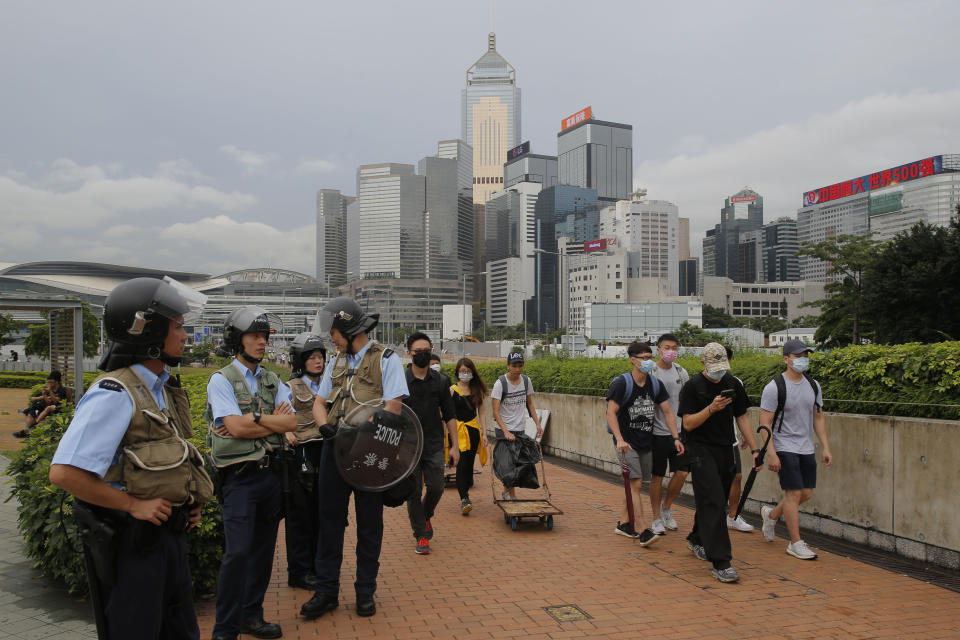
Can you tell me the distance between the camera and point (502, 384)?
823cm

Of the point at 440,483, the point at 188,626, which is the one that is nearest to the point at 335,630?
the point at 188,626

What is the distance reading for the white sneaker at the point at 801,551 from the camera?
5.89m

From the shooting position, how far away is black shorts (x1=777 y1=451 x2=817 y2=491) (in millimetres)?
6074

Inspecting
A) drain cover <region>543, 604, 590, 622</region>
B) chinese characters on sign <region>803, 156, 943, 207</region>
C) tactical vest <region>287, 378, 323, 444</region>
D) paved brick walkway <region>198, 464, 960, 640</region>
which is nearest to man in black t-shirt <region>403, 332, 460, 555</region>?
paved brick walkway <region>198, 464, 960, 640</region>

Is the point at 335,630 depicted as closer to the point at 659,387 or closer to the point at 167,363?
the point at 167,363

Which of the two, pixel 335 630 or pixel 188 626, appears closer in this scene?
pixel 188 626

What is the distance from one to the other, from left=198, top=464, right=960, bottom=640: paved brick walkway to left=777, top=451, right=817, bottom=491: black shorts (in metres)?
0.64

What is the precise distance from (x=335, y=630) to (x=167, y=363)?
92.4 inches

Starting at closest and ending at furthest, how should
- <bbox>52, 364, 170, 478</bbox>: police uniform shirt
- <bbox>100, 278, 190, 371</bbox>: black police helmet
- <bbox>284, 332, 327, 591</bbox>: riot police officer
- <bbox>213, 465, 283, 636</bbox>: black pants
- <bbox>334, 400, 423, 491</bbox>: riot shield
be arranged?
<bbox>52, 364, 170, 478</bbox>: police uniform shirt, <bbox>100, 278, 190, 371</bbox>: black police helmet, <bbox>213, 465, 283, 636</bbox>: black pants, <bbox>334, 400, 423, 491</bbox>: riot shield, <bbox>284, 332, 327, 591</bbox>: riot police officer

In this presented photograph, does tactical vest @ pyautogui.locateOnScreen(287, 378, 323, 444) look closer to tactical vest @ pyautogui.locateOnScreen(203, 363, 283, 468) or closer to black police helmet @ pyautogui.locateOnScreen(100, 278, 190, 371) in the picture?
tactical vest @ pyautogui.locateOnScreen(203, 363, 283, 468)

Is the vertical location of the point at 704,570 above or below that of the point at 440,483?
below

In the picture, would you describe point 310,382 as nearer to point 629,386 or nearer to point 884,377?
point 629,386

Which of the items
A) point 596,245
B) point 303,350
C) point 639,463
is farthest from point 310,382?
point 596,245

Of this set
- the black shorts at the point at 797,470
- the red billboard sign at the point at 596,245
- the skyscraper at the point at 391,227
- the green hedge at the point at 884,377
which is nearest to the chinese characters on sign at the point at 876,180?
the red billboard sign at the point at 596,245
